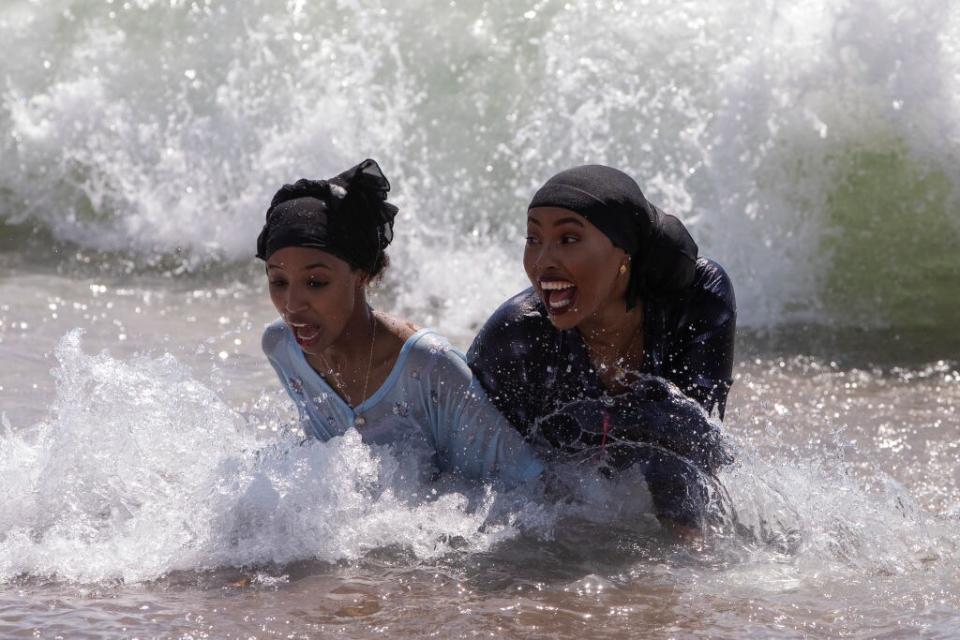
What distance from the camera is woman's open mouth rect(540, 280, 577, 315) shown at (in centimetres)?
392

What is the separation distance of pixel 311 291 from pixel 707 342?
1187 mm

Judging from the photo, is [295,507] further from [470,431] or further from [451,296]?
[451,296]

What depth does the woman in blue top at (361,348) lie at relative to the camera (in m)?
4.05

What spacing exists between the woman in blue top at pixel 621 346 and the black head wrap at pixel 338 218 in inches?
18.0

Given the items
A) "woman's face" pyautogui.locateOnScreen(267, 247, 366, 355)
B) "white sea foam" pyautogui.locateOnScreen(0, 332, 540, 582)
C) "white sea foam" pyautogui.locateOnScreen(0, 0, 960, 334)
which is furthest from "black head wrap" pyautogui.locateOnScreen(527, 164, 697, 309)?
"white sea foam" pyautogui.locateOnScreen(0, 0, 960, 334)

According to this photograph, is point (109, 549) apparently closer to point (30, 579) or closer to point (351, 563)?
point (30, 579)

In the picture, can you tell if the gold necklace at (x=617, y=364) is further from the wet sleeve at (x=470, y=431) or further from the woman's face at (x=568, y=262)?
the wet sleeve at (x=470, y=431)

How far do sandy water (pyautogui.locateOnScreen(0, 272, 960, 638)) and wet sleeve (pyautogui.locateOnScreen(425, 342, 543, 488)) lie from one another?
87 mm

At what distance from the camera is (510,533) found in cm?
415

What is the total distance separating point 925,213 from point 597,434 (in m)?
4.18

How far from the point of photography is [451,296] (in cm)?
761

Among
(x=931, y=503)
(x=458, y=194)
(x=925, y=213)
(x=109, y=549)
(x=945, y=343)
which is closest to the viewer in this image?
(x=109, y=549)

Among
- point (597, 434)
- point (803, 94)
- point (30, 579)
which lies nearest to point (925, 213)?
point (803, 94)

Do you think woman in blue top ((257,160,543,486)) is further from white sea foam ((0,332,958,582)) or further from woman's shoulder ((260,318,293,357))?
white sea foam ((0,332,958,582))
